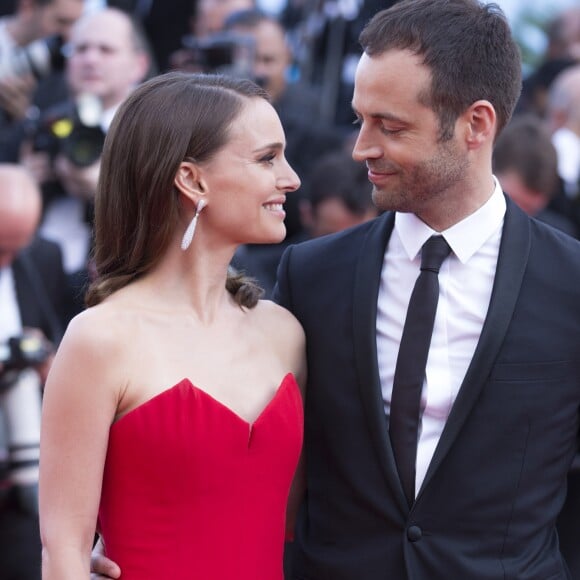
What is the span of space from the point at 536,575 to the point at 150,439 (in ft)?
3.09

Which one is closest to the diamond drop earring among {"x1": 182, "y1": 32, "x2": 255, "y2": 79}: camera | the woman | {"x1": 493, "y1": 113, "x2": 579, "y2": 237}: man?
the woman

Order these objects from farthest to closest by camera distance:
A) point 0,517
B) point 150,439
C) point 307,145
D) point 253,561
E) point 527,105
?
1. point 527,105
2. point 307,145
3. point 0,517
4. point 253,561
5. point 150,439

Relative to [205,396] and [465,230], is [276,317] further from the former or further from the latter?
[465,230]

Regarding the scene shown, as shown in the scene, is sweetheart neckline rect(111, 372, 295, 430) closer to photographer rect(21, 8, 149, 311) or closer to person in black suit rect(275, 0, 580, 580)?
person in black suit rect(275, 0, 580, 580)

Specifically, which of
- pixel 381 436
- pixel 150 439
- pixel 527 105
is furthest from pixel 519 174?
pixel 150 439

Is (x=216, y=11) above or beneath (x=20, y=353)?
above

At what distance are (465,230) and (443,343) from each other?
0.28 m

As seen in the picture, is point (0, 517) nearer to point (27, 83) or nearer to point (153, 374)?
point (153, 374)

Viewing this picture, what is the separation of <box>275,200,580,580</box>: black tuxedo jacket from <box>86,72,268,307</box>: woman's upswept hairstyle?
1.65ft

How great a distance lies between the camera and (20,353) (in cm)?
370

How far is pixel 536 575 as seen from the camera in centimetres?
257

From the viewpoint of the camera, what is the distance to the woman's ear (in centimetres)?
254

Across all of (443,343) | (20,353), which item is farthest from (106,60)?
(443,343)

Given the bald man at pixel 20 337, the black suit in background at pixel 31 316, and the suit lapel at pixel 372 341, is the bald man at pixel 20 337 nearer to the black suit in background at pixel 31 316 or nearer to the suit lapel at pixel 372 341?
the black suit in background at pixel 31 316
